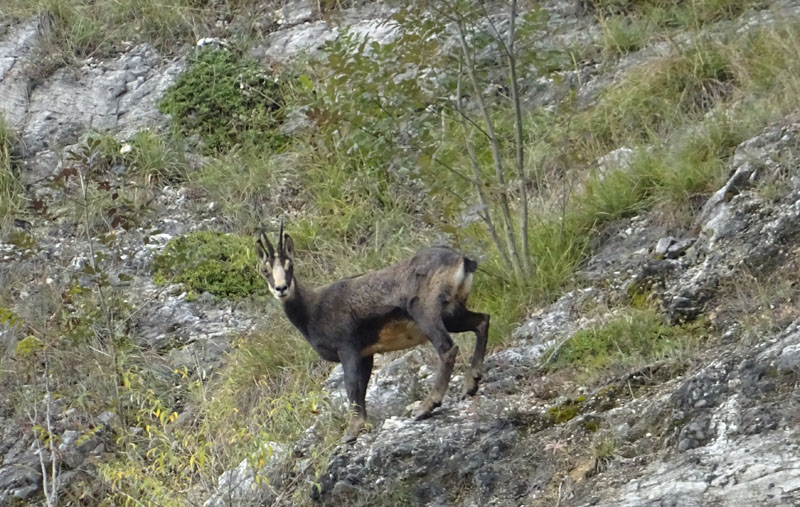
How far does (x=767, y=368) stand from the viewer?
5316mm

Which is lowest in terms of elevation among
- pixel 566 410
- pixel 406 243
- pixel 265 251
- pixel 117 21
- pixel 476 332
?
pixel 406 243

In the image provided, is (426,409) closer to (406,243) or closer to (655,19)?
(406,243)

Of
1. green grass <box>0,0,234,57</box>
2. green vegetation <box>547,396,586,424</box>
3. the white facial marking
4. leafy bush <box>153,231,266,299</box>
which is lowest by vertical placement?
leafy bush <box>153,231,266,299</box>

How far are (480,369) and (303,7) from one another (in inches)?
293

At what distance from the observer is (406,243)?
9.61 meters

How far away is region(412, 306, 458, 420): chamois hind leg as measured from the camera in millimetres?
6055

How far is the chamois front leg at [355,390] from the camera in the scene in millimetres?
6387

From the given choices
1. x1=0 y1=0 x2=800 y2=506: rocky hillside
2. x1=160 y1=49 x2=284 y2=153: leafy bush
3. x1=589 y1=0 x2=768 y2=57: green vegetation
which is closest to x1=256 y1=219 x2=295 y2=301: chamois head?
x1=0 y1=0 x2=800 y2=506: rocky hillside

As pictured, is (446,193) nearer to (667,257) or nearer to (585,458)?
(667,257)

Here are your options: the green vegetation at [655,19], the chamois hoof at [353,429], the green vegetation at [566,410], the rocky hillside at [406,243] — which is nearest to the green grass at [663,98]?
the rocky hillside at [406,243]

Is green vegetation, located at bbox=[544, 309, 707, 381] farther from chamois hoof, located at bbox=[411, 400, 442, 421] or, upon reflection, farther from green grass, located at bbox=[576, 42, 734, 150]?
green grass, located at bbox=[576, 42, 734, 150]

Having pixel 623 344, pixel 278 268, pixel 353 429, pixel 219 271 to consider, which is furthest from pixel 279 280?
pixel 219 271

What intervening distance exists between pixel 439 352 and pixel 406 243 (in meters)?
3.58

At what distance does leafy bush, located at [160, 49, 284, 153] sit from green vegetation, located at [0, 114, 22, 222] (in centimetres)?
156
